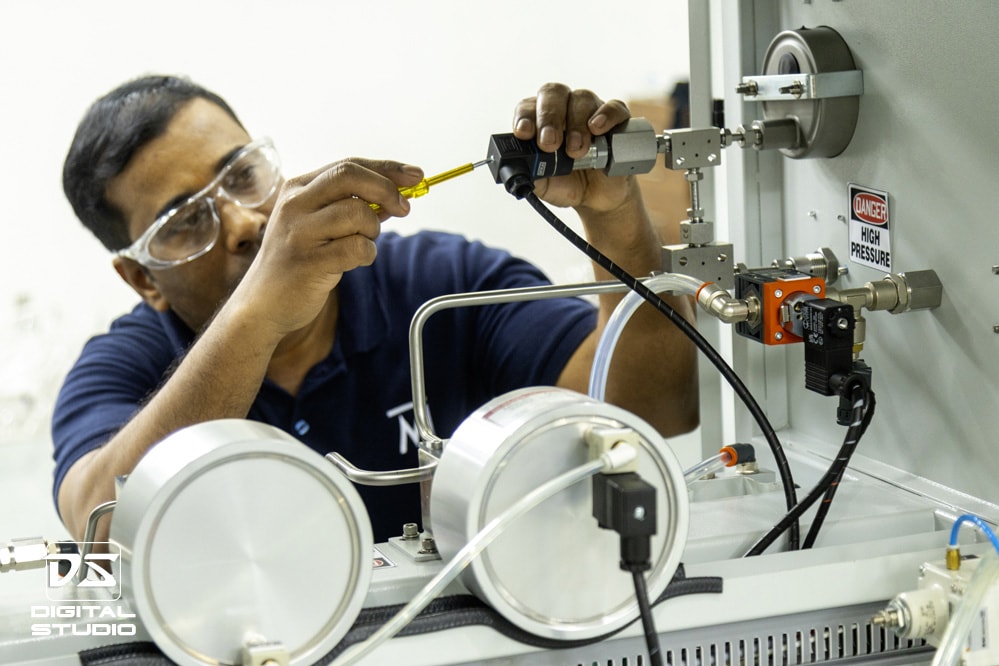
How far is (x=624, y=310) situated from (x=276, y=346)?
0.62 meters

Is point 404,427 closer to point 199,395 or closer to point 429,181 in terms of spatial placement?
point 199,395

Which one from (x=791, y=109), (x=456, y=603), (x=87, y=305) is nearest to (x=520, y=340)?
(x=791, y=109)

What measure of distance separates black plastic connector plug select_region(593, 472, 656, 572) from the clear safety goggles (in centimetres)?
114

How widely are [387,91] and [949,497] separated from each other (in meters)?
2.02

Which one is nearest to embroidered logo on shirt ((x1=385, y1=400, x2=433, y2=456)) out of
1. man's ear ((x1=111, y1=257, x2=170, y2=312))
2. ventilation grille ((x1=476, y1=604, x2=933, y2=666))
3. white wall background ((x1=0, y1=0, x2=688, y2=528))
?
man's ear ((x1=111, y1=257, x2=170, y2=312))

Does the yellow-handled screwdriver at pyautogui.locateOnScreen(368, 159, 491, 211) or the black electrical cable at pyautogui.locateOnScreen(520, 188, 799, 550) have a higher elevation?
the yellow-handled screwdriver at pyautogui.locateOnScreen(368, 159, 491, 211)

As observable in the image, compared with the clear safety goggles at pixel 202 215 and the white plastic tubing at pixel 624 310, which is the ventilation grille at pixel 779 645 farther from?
the clear safety goggles at pixel 202 215

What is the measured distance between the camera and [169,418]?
131cm

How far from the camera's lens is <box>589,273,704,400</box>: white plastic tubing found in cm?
86

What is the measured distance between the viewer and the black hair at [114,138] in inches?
64.9

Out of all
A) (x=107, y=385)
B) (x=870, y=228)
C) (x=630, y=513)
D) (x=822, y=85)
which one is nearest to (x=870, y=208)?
(x=870, y=228)

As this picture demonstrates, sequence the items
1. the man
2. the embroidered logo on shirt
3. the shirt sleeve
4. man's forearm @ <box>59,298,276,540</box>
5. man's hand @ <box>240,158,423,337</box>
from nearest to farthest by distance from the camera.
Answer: man's hand @ <box>240,158,423,337</box>, man's forearm @ <box>59,298,276,540</box>, the man, the shirt sleeve, the embroidered logo on shirt

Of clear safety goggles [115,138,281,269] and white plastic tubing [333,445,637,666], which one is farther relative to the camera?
clear safety goggles [115,138,281,269]

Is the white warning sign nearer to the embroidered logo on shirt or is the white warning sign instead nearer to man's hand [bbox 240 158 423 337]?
man's hand [bbox 240 158 423 337]
